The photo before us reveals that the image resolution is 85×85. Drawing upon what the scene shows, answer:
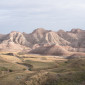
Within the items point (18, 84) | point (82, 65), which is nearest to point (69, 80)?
point (18, 84)

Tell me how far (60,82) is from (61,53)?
10900 cm

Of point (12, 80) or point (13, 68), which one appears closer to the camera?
point (12, 80)

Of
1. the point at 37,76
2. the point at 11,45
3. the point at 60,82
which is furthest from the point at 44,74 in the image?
the point at 11,45

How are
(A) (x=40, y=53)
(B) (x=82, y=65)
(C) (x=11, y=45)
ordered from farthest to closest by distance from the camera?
1. (C) (x=11, y=45)
2. (A) (x=40, y=53)
3. (B) (x=82, y=65)

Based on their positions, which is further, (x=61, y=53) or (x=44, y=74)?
(x=61, y=53)

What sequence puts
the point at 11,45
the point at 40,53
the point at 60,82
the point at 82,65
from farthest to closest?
the point at 11,45 < the point at 40,53 < the point at 82,65 < the point at 60,82

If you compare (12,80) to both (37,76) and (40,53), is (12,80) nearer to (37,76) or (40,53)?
(37,76)

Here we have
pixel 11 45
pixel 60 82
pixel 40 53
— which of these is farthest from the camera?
pixel 11 45

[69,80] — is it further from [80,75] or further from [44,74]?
[44,74]

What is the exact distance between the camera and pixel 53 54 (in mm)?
152000

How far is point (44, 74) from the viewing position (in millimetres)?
45281

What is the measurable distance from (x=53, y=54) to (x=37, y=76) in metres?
109

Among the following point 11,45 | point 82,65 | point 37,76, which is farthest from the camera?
point 11,45

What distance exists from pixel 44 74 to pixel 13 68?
1206 inches
